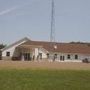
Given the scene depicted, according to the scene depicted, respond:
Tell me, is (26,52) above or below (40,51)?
below

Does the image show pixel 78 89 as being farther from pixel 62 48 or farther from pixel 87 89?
pixel 62 48

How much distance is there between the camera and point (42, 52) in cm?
8288

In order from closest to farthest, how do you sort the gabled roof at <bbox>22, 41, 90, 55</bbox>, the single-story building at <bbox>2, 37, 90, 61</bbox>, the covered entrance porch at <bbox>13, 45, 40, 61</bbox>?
1. the covered entrance porch at <bbox>13, 45, 40, 61</bbox>
2. the single-story building at <bbox>2, 37, 90, 61</bbox>
3. the gabled roof at <bbox>22, 41, 90, 55</bbox>

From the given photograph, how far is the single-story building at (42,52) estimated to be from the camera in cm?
8231

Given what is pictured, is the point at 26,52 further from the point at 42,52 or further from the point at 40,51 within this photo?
the point at 42,52

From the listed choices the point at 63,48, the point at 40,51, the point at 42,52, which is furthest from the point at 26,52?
the point at 63,48

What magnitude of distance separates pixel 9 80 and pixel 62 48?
207ft

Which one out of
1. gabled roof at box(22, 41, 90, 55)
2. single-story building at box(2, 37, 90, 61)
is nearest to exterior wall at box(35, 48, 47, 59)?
single-story building at box(2, 37, 90, 61)

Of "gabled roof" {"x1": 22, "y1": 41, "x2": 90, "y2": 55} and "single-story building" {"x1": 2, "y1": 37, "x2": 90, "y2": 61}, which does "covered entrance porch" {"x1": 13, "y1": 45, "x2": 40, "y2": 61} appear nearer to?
"single-story building" {"x1": 2, "y1": 37, "x2": 90, "y2": 61}

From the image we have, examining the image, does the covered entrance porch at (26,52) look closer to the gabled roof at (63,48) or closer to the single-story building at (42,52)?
the single-story building at (42,52)

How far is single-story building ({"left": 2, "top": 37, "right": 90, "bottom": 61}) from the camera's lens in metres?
82.3

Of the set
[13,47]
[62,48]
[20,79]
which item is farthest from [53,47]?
[20,79]

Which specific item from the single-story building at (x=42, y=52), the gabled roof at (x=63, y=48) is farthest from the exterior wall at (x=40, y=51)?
the gabled roof at (x=63, y=48)

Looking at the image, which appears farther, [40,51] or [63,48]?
[63,48]
